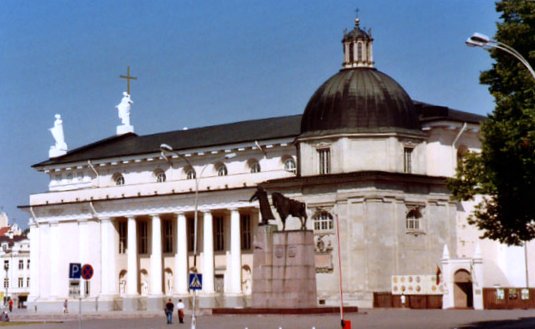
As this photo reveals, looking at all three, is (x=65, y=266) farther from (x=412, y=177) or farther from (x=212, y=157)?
(x=412, y=177)

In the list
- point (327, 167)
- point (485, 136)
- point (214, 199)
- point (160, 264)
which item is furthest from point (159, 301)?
point (485, 136)

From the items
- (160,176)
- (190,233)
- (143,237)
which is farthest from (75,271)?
(160,176)

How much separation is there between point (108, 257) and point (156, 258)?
6137 mm

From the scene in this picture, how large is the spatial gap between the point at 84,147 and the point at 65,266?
12.9 metres

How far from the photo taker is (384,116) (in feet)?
299

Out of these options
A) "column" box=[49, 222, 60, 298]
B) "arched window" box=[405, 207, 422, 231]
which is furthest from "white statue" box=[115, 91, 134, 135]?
"arched window" box=[405, 207, 422, 231]

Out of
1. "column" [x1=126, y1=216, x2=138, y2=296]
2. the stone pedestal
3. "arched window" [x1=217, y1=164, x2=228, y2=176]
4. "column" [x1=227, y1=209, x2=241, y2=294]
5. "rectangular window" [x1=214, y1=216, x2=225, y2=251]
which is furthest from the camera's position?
"column" [x1=126, y1=216, x2=138, y2=296]

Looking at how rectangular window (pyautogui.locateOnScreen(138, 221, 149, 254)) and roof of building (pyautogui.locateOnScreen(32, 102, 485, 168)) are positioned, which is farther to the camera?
rectangular window (pyautogui.locateOnScreen(138, 221, 149, 254))

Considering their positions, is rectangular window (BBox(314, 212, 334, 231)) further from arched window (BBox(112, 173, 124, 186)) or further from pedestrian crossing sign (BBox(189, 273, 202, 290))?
pedestrian crossing sign (BBox(189, 273, 202, 290))

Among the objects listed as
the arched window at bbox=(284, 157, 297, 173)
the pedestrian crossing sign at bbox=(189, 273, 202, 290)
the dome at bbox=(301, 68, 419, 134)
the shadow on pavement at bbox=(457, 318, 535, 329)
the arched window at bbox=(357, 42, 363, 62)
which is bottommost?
the shadow on pavement at bbox=(457, 318, 535, 329)

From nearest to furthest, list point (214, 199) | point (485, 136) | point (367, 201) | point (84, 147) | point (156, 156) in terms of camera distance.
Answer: point (485, 136) < point (367, 201) < point (214, 199) < point (156, 156) < point (84, 147)

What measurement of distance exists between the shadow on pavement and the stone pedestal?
14211 mm

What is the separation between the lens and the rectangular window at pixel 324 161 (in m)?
91.9

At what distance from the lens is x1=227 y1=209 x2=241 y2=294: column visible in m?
101
